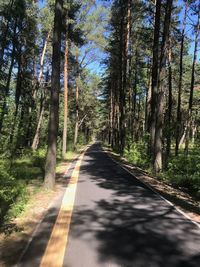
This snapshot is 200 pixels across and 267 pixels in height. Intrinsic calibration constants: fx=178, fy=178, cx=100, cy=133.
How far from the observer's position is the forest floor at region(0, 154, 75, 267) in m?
2.59

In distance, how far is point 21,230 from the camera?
10.8 ft

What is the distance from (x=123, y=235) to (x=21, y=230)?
73.7 inches

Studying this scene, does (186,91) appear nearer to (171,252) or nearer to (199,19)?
(199,19)

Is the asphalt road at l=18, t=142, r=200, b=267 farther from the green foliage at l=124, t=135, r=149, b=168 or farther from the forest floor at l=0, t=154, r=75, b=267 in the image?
the green foliage at l=124, t=135, r=149, b=168

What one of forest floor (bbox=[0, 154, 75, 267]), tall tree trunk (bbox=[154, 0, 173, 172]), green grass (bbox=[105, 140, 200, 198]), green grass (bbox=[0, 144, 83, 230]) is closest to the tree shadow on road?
forest floor (bbox=[0, 154, 75, 267])

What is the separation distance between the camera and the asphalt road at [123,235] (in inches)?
97.4

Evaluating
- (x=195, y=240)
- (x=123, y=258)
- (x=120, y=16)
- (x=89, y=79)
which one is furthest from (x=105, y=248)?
(x=89, y=79)

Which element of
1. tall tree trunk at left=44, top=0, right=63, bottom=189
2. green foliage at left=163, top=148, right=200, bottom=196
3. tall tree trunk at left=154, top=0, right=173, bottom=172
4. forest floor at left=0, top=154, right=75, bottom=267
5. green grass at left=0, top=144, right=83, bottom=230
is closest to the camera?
forest floor at left=0, top=154, right=75, bottom=267

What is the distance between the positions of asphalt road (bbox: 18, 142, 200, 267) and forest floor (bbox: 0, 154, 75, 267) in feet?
0.52

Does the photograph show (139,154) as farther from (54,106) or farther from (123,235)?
(123,235)

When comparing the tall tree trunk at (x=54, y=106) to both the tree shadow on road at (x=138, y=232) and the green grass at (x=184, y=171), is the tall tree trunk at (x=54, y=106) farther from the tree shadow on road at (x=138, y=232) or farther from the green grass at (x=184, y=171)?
the green grass at (x=184, y=171)

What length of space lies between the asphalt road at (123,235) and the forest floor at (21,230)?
0.16 m

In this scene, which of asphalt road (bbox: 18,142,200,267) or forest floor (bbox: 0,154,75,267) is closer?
asphalt road (bbox: 18,142,200,267)

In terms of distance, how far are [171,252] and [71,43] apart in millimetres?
18371
